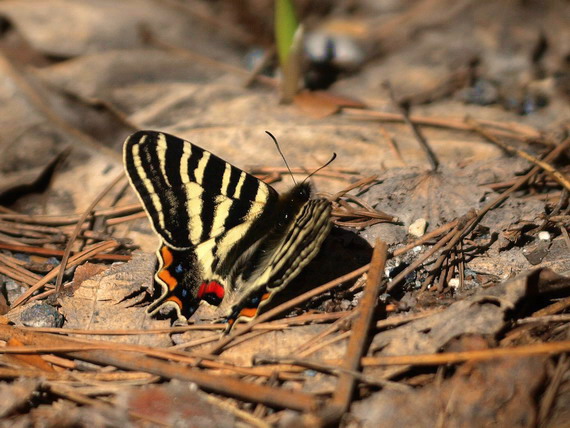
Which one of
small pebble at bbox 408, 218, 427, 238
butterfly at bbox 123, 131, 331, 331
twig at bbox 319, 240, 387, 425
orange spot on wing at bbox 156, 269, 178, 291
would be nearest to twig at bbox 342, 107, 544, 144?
small pebble at bbox 408, 218, 427, 238

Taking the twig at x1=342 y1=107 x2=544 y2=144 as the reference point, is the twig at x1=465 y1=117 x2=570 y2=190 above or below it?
below

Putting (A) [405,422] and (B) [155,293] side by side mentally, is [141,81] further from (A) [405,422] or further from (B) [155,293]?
(A) [405,422]

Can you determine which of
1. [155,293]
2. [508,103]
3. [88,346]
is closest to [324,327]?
[155,293]

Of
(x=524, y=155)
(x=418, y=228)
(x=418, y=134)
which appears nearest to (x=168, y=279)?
(x=418, y=228)

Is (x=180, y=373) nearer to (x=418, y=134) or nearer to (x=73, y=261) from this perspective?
(x=73, y=261)

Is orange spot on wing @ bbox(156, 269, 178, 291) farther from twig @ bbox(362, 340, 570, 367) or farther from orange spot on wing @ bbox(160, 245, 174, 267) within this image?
twig @ bbox(362, 340, 570, 367)
